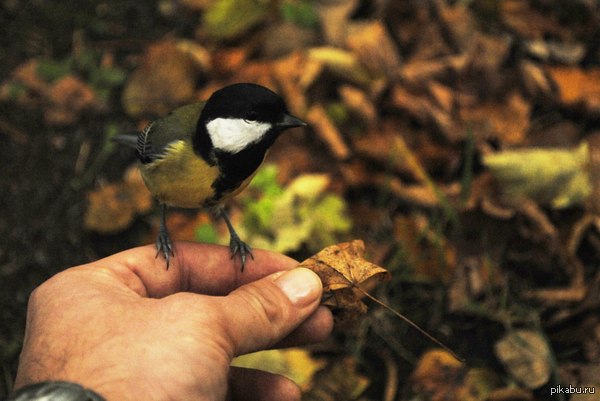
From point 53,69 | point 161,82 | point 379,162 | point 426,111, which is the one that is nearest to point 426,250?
point 379,162

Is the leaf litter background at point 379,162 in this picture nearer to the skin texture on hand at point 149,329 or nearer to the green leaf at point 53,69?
the green leaf at point 53,69

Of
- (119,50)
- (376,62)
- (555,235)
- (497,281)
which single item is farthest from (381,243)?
(119,50)

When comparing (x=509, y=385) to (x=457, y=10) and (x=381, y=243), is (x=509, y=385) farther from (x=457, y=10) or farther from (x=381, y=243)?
(x=457, y=10)

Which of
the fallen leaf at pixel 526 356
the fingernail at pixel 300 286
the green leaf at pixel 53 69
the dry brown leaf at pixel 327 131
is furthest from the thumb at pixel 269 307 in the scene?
the green leaf at pixel 53 69

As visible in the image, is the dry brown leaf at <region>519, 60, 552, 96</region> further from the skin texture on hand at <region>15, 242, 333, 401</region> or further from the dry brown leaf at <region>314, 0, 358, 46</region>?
the skin texture on hand at <region>15, 242, 333, 401</region>

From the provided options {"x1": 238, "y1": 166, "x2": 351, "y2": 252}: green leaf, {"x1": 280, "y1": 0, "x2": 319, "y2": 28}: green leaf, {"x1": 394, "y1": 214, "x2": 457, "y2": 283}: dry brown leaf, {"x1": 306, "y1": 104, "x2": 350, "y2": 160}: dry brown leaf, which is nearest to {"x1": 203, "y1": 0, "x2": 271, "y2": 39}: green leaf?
{"x1": 280, "y1": 0, "x2": 319, "y2": 28}: green leaf
